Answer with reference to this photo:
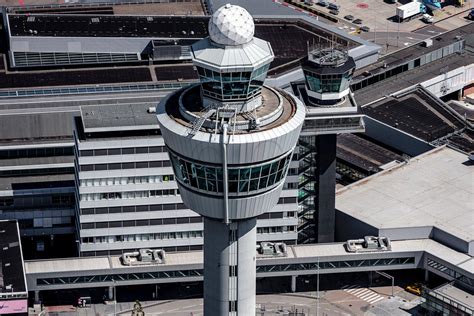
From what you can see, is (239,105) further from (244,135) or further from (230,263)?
(230,263)

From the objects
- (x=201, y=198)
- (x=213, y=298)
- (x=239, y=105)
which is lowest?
(x=213, y=298)

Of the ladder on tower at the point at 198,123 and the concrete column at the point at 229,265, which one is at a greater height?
the ladder on tower at the point at 198,123

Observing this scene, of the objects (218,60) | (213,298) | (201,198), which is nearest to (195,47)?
(218,60)

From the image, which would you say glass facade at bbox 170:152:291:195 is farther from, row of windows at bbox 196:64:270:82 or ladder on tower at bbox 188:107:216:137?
row of windows at bbox 196:64:270:82

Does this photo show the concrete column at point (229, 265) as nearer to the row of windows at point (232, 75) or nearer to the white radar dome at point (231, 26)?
the row of windows at point (232, 75)

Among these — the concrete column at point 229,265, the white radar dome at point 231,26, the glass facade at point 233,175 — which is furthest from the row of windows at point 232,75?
A: the concrete column at point 229,265

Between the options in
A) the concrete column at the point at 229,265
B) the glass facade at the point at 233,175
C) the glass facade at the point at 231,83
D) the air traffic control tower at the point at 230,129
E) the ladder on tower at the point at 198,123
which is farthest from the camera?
the concrete column at the point at 229,265

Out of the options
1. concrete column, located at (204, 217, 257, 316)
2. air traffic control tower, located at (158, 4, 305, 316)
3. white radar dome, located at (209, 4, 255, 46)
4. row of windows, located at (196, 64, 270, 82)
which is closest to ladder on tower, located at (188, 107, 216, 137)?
air traffic control tower, located at (158, 4, 305, 316)
